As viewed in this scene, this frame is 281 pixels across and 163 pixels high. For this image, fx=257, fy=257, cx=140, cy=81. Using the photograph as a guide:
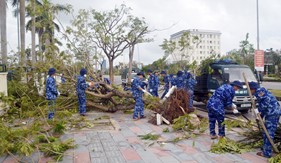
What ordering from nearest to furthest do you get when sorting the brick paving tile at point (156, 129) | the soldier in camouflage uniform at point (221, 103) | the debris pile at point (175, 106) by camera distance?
the soldier in camouflage uniform at point (221, 103)
the brick paving tile at point (156, 129)
the debris pile at point (175, 106)

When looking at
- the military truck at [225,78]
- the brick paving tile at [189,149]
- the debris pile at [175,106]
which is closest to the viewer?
the brick paving tile at [189,149]

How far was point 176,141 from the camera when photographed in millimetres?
5984

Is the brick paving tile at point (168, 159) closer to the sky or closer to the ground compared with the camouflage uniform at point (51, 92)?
closer to the ground

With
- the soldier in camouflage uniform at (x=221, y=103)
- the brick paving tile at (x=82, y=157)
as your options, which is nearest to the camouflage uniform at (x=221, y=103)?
the soldier in camouflage uniform at (x=221, y=103)

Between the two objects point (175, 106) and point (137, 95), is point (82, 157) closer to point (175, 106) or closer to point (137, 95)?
point (175, 106)

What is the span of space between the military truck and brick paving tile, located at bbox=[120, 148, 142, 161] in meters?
5.65

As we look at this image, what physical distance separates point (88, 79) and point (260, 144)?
289 inches

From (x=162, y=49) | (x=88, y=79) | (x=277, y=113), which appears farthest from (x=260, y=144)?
(x=162, y=49)

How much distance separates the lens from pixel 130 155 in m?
5.04

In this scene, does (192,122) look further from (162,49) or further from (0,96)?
(162,49)

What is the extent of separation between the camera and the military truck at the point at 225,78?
9500 mm

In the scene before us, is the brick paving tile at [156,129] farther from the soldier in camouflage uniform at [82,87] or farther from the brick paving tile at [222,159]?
the soldier in camouflage uniform at [82,87]

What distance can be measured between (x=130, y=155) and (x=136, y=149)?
0.40m

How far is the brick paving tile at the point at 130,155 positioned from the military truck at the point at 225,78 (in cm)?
565
